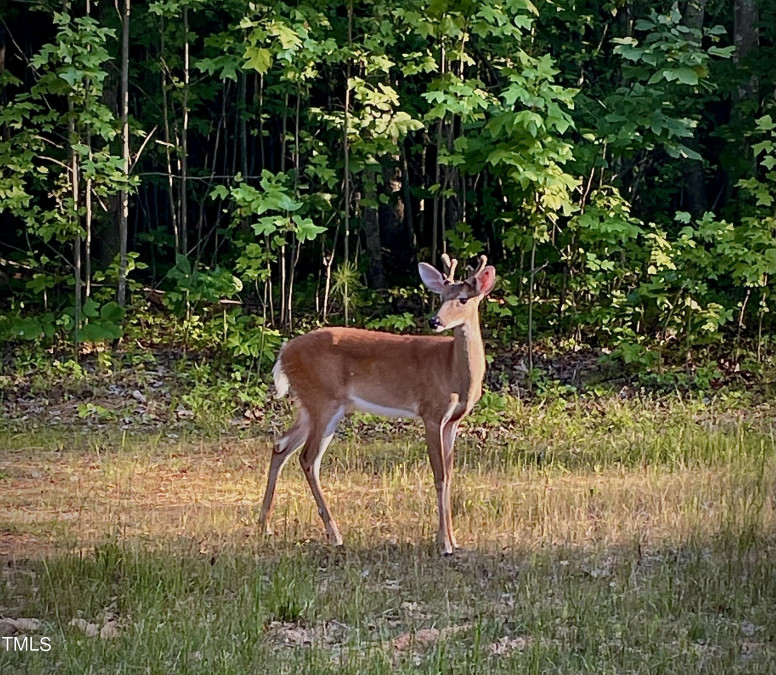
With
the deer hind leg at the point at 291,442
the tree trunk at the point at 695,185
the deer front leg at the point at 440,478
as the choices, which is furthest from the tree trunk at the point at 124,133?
the tree trunk at the point at 695,185

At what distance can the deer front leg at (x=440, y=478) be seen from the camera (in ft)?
20.0

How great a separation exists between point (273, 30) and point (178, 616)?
5550 millimetres

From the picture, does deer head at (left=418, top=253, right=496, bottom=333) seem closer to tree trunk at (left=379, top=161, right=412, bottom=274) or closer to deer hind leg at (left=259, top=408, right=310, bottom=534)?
deer hind leg at (left=259, top=408, right=310, bottom=534)

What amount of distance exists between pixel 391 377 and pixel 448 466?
1.86ft

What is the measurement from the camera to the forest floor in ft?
15.0

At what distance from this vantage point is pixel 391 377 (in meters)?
6.62

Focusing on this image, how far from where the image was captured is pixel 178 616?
489 centimetres

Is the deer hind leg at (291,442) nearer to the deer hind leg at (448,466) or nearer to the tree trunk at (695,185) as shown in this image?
the deer hind leg at (448,466)

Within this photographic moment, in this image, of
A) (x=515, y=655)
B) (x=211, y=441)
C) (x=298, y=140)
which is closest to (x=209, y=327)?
(x=298, y=140)

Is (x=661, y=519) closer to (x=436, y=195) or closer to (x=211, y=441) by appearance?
(x=211, y=441)

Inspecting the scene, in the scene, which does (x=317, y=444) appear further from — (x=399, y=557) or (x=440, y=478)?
(x=399, y=557)

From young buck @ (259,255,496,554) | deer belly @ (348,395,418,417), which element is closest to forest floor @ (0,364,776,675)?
young buck @ (259,255,496,554)

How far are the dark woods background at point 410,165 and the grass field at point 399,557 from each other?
221 cm

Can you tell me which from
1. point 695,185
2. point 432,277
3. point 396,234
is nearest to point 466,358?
point 432,277
